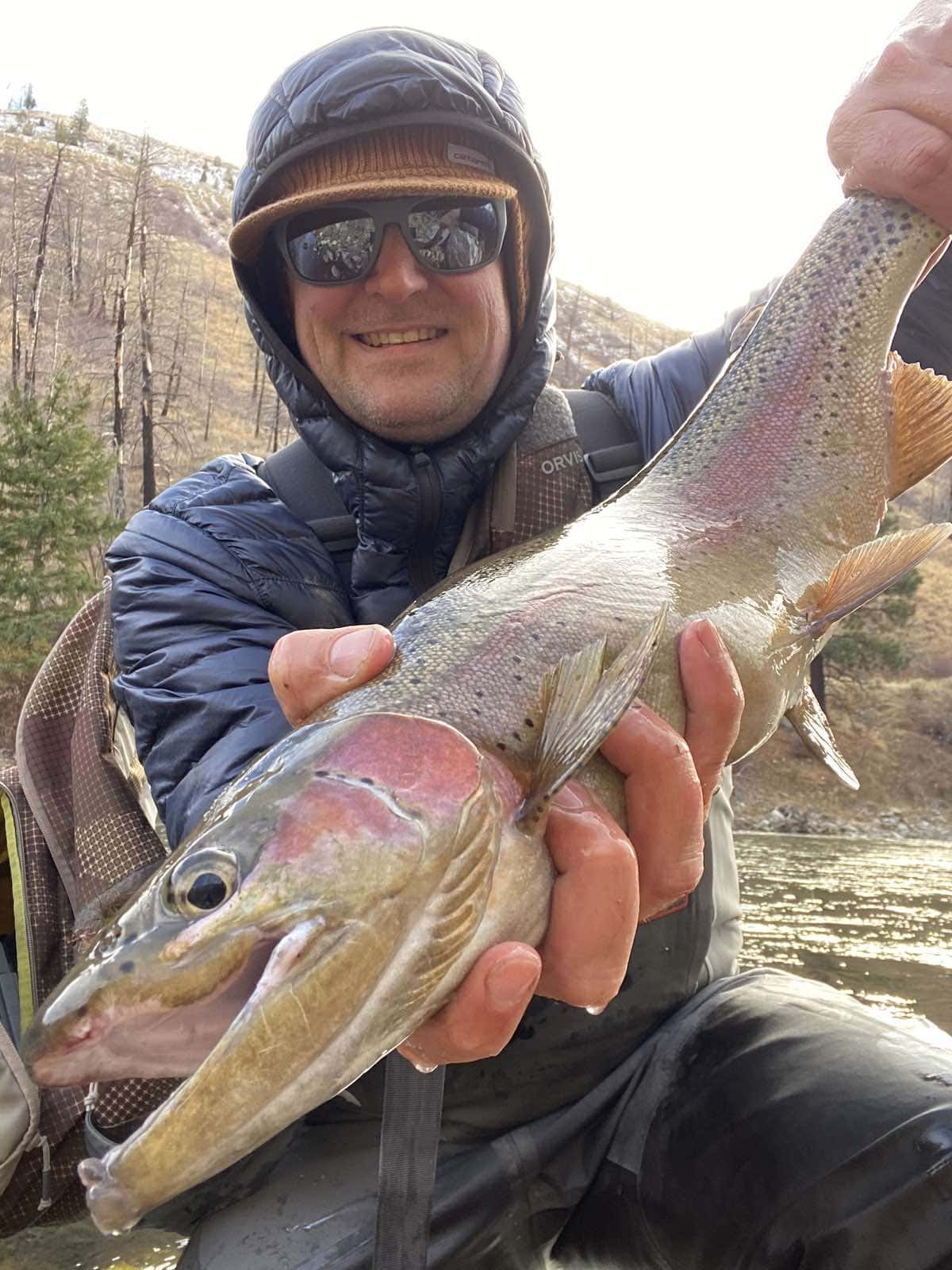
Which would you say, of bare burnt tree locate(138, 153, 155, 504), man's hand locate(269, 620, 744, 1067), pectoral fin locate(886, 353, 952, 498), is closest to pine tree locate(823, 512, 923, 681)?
bare burnt tree locate(138, 153, 155, 504)

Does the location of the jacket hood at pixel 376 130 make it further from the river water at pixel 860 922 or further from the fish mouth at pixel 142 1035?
the river water at pixel 860 922

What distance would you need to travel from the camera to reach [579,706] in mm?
2047

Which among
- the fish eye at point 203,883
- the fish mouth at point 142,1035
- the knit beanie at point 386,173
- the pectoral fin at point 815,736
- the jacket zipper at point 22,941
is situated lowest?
the jacket zipper at point 22,941

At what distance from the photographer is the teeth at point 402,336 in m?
3.22

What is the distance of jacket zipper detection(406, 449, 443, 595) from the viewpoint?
3.16m

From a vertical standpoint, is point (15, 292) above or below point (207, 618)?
below

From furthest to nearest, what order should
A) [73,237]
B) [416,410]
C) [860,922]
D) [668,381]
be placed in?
[73,237] < [860,922] < [668,381] < [416,410]

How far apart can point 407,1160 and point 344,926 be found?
103 centimetres

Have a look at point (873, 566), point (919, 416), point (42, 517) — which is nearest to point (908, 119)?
point (919, 416)

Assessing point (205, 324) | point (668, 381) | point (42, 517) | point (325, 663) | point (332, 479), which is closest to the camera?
point (325, 663)

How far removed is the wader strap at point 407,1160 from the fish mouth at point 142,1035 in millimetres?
836

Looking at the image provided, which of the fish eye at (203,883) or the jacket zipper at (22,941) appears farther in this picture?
the jacket zipper at (22,941)

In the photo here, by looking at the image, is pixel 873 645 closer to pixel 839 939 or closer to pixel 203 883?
pixel 839 939

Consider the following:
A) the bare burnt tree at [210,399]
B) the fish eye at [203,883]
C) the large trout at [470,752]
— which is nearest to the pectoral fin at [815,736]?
the large trout at [470,752]
